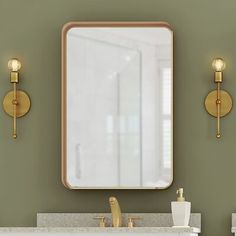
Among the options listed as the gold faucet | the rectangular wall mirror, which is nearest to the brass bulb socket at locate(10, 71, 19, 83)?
the rectangular wall mirror

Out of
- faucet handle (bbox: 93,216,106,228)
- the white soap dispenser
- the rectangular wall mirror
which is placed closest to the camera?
the white soap dispenser

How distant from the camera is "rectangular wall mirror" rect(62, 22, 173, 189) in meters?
4.34

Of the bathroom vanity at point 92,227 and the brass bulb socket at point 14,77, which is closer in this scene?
the bathroom vanity at point 92,227

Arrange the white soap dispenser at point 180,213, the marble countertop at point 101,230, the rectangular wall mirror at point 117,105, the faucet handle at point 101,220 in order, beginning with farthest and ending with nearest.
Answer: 1. the rectangular wall mirror at point 117,105
2. the faucet handle at point 101,220
3. the white soap dispenser at point 180,213
4. the marble countertop at point 101,230

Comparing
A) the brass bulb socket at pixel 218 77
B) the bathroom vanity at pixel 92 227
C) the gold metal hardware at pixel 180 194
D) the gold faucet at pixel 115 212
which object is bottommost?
the bathroom vanity at pixel 92 227

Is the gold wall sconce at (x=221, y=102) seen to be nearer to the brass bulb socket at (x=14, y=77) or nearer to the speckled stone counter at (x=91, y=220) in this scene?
the speckled stone counter at (x=91, y=220)

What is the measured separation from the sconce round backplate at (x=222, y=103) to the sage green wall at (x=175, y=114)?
37mm

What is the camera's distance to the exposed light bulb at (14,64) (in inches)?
174

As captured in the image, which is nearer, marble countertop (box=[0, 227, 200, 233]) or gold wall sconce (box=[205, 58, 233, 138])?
marble countertop (box=[0, 227, 200, 233])

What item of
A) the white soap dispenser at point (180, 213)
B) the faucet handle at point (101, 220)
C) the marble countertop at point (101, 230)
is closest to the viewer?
the marble countertop at point (101, 230)

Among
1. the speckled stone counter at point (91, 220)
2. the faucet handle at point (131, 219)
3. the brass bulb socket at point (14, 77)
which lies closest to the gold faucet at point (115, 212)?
the faucet handle at point (131, 219)

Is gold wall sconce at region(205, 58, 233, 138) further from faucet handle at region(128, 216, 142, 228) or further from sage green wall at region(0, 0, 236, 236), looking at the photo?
faucet handle at region(128, 216, 142, 228)

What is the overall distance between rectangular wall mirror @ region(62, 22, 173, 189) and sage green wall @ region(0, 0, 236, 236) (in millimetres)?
83

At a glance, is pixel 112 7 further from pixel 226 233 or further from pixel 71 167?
pixel 226 233
